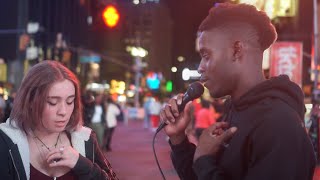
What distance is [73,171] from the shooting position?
9.32 feet

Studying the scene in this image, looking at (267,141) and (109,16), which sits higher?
(109,16)

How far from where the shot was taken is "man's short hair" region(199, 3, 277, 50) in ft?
7.42

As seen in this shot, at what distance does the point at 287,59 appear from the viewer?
15984 mm

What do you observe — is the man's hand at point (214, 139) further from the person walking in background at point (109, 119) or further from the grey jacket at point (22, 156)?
the person walking in background at point (109, 119)

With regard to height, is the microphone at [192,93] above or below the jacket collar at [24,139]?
above

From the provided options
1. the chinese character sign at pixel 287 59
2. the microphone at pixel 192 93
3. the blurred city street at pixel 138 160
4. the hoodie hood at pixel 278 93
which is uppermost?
the hoodie hood at pixel 278 93

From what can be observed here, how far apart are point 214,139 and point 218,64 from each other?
0.98 ft

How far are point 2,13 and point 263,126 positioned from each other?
4107 centimetres

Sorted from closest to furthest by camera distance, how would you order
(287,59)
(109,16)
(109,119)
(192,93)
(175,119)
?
1. (175,119)
2. (192,93)
3. (109,16)
4. (287,59)
5. (109,119)

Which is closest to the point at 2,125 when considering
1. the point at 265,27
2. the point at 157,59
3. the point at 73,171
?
the point at 73,171

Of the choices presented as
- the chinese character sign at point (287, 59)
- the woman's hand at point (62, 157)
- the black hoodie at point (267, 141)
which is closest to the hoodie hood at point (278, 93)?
the black hoodie at point (267, 141)

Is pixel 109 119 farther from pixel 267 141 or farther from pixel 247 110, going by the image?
pixel 267 141

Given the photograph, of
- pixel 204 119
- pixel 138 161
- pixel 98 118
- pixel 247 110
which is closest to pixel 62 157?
pixel 247 110

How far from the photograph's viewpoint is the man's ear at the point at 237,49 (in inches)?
87.8
